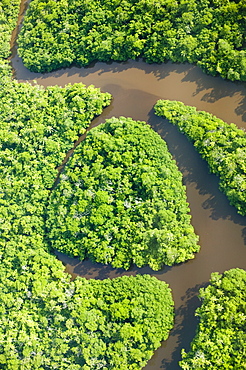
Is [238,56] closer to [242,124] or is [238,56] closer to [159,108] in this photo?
[242,124]

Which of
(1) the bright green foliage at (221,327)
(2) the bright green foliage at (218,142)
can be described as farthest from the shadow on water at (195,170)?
(1) the bright green foliage at (221,327)

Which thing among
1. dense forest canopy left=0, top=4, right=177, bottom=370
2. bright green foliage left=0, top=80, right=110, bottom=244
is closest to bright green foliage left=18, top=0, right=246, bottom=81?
bright green foliage left=0, top=80, right=110, bottom=244

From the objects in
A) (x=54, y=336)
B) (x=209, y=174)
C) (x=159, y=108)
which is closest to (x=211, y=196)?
(x=209, y=174)

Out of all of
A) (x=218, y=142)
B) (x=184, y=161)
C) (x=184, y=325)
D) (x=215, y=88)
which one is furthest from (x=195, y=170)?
(x=184, y=325)

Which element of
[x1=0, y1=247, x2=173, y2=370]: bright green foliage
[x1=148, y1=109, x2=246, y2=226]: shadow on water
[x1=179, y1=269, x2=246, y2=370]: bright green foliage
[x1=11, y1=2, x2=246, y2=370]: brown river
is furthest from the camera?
[x1=148, y1=109, x2=246, y2=226]: shadow on water

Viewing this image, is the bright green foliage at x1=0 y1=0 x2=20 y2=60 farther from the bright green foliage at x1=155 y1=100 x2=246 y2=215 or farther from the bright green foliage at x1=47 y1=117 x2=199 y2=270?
the bright green foliage at x1=155 y1=100 x2=246 y2=215

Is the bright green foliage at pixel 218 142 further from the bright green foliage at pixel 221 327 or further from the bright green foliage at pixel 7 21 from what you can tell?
the bright green foliage at pixel 7 21
